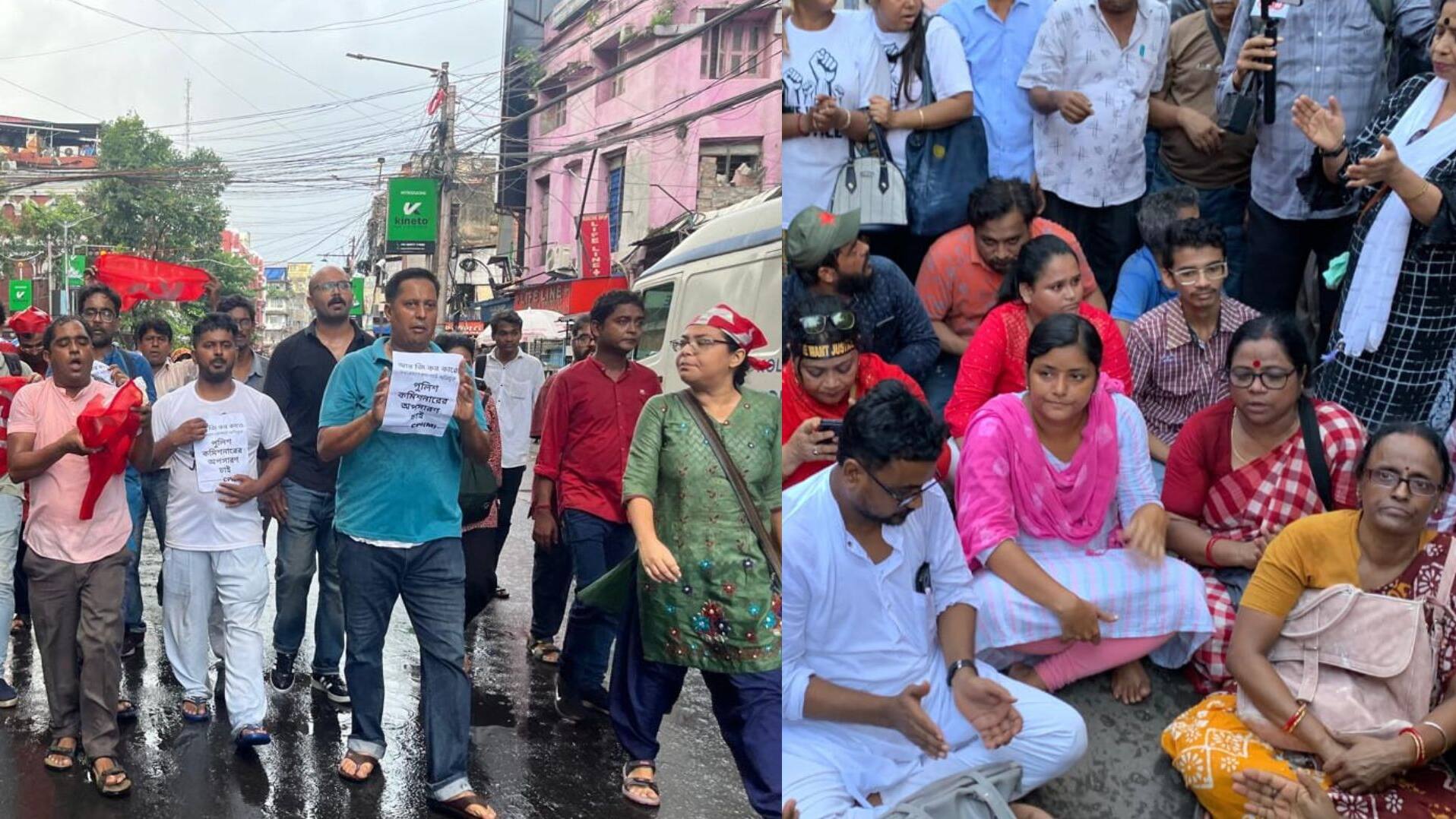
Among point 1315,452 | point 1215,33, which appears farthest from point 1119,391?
point 1215,33

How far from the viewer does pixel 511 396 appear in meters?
4.34

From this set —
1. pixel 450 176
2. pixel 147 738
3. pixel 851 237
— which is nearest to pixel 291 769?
pixel 147 738

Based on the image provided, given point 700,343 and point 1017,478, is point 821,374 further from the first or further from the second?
point 1017,478

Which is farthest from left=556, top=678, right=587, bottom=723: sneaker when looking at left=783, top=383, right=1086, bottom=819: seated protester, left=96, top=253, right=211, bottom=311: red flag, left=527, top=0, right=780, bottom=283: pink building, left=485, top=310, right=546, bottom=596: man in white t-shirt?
left=783, top=383, right=1086, bottom=819: seated protester

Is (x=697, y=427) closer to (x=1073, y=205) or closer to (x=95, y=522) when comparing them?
(x=1073, y=205)

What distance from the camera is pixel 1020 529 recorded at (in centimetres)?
149

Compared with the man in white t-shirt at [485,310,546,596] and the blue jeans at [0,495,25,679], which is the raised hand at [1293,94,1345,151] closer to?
the man in white t-shirt at [485,310,546,596]

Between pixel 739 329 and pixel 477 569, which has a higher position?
pixel 739 329

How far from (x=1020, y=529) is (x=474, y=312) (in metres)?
1.53

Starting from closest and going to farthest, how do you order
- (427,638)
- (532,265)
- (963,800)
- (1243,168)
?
(963,800)
(1243,168)
(532,265)
(427,638)

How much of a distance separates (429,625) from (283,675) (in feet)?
3.87

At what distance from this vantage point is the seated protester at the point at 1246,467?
158 centimetres

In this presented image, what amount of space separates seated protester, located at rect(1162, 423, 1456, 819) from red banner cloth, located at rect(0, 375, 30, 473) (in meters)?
3.33

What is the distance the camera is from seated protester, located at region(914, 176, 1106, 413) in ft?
4.85
